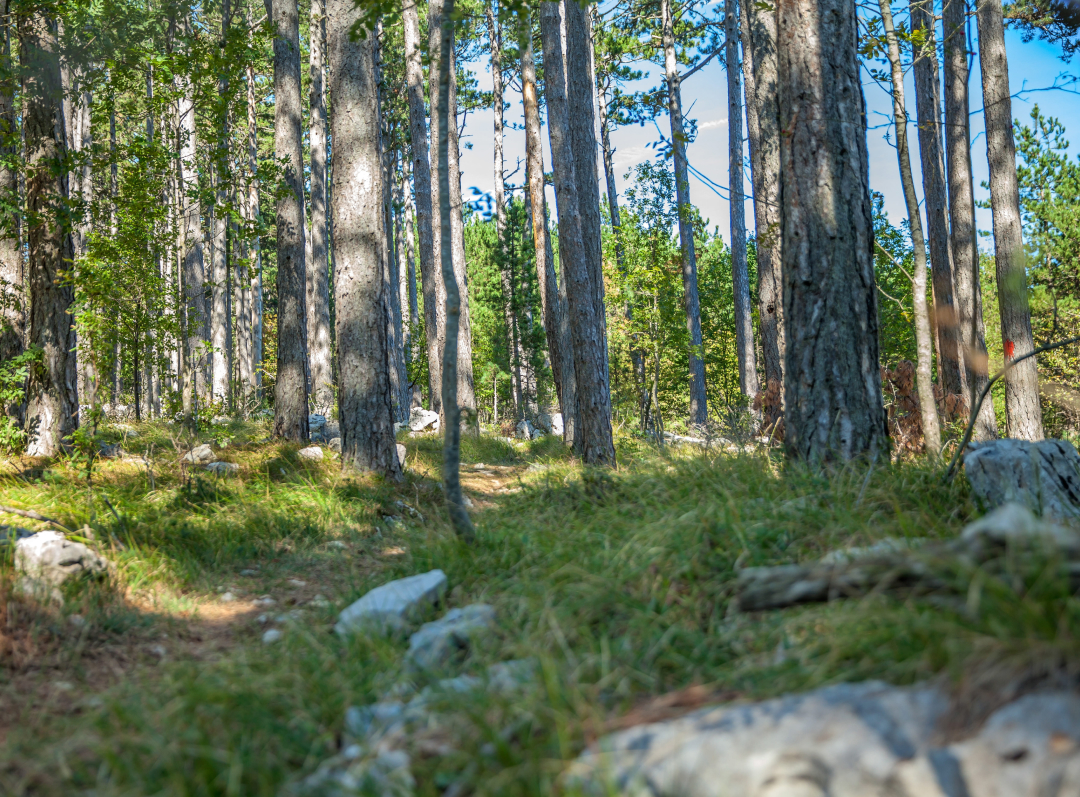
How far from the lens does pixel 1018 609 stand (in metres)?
1.61

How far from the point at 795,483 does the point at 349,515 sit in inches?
136

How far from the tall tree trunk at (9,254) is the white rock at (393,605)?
493cm

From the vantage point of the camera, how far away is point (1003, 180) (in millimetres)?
9281

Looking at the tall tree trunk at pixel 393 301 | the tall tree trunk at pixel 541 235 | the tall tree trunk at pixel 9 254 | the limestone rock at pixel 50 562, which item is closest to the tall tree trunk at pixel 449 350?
the limestone rock at pixel 50 562

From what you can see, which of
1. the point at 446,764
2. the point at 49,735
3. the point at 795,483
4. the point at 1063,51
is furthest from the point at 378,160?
the point at 1063,51

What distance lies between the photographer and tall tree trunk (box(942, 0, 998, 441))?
1020 cm

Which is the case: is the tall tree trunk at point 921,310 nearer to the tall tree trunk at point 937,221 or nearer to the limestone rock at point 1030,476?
the limestone rock at point 1030,476

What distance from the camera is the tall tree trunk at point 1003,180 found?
9000 millimetres

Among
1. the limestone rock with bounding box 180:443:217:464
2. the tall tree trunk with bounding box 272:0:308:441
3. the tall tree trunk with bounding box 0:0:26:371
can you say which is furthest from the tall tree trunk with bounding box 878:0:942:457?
the tall tree trunk with bounding box 0:0:26:371

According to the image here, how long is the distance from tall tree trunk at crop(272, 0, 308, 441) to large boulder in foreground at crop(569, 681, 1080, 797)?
7.43m

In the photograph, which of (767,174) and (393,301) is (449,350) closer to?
(767,174)

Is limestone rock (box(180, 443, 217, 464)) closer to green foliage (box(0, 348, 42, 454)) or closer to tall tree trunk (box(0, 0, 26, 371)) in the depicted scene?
green foliage (box(0, 348, 42, 454))

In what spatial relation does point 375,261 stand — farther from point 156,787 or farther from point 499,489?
point 156,787

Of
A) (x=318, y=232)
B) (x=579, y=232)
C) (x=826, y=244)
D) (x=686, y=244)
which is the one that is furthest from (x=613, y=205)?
(x=826, y=244)
